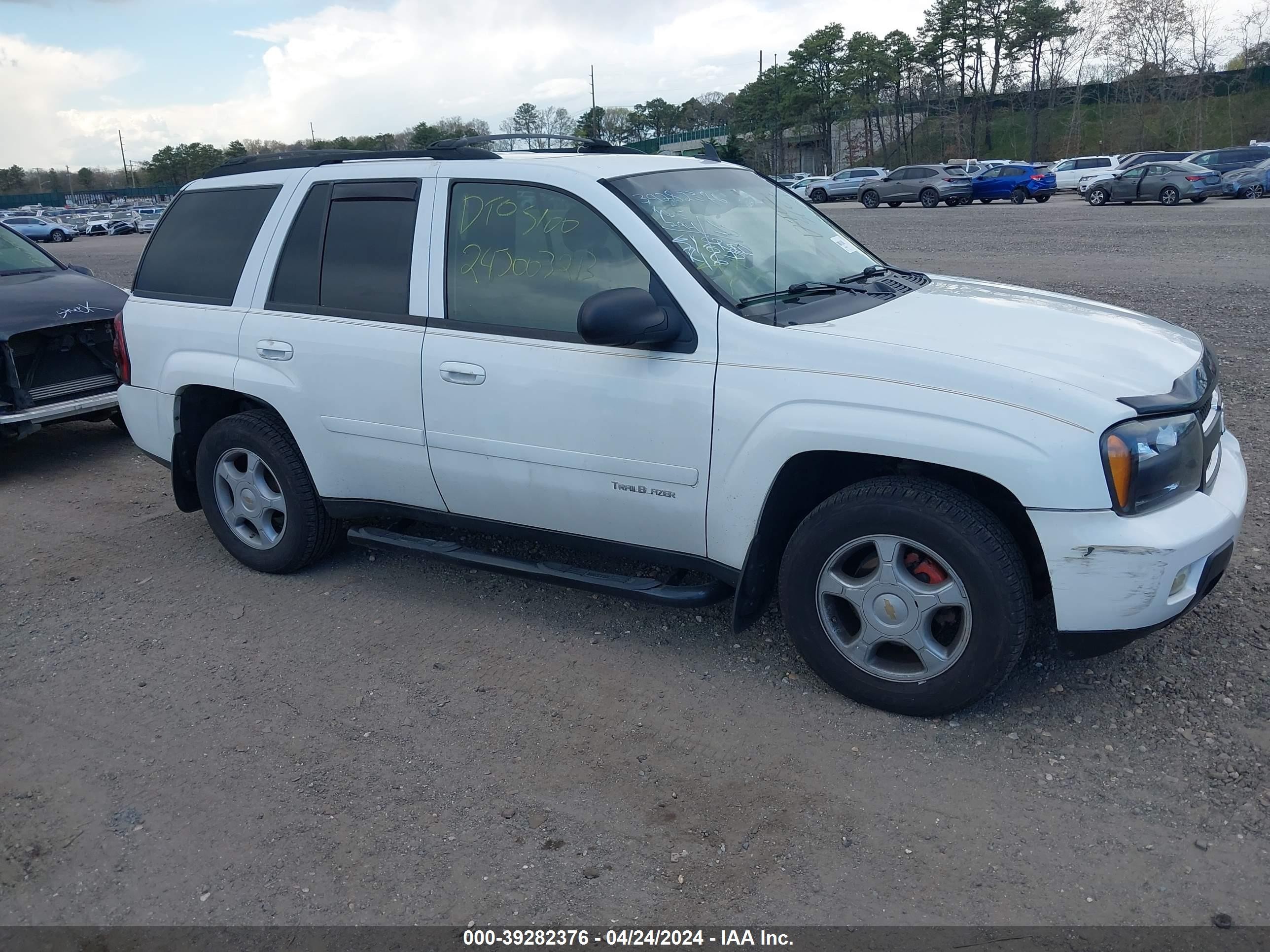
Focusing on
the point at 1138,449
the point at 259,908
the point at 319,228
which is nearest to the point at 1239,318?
the point at 1138,449

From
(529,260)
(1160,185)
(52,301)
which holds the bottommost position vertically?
(52,301)

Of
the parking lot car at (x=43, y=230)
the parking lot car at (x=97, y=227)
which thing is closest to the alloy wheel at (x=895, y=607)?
the parking lot car at (x=43, y=230)

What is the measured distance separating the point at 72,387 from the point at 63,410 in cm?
24

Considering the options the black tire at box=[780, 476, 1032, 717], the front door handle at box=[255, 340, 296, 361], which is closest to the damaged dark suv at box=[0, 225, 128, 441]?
the front door handle at box=[255, 340, 296, 361]

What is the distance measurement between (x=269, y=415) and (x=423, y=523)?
2.98 feet

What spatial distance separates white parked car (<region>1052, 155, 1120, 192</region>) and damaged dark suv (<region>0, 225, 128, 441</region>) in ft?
139

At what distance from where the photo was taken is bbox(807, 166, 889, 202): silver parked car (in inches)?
1761

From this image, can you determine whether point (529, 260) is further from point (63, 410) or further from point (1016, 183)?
point (1016, 183)

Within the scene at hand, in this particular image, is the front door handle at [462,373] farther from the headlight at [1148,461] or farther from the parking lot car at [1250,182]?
the parking lot car at [1250,182]

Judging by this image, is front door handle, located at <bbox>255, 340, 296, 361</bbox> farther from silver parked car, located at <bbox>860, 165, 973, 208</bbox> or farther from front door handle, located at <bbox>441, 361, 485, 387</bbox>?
silver parked car, located at <bbox>860, 165, 973, 208</bbox>

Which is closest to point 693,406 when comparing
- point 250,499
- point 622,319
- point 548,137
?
point 622,319

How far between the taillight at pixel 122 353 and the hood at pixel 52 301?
1563 millimetres

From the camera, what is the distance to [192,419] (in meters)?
5.23

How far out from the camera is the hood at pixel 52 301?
23.0 feet
